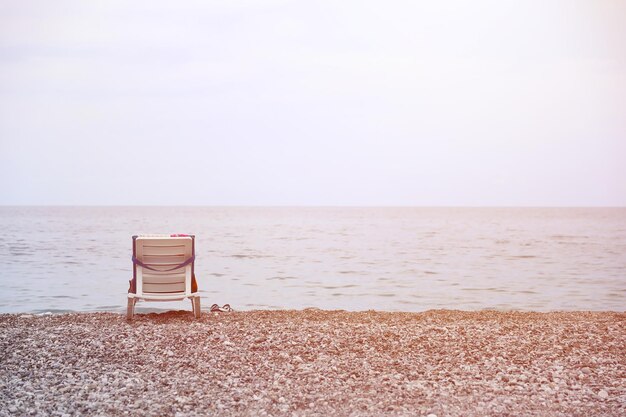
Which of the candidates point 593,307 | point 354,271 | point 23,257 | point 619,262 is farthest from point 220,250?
point 593,307

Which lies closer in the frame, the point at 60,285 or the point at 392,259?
the point at 60,285

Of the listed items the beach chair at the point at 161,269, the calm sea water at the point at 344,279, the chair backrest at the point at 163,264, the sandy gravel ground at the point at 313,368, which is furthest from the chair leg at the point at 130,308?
the calm sea water at the point at 344,279

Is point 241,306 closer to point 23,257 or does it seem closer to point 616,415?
point 616,415

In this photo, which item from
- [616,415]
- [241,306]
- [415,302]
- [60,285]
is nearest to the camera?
[616,415]

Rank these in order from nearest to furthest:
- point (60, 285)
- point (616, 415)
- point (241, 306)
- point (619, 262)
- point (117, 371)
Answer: point (616, 415) → point (117, 371) → point (241, 306) → point (60, 285) → point (619, 262)

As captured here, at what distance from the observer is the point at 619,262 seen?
26.7m

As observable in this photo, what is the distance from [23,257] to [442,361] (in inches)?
961

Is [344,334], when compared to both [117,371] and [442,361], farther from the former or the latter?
[117,371]

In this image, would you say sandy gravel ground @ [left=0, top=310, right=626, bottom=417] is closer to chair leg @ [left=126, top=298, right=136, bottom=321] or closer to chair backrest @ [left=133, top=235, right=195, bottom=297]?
chair leg @ [left=126, top=298, right=136, bottom=321]

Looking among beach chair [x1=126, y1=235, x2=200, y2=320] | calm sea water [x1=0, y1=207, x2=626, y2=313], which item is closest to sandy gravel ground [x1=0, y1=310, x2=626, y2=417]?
beach chair [x1=126, y1=235, x2=200, y2=320]

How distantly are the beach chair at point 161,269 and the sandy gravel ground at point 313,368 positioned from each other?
48 centimetres

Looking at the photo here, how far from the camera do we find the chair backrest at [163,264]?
10.1 metres

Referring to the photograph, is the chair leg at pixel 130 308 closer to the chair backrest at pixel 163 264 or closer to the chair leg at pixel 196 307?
the chair backrest at pixel 163 264

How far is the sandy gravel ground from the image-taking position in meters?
6.18
